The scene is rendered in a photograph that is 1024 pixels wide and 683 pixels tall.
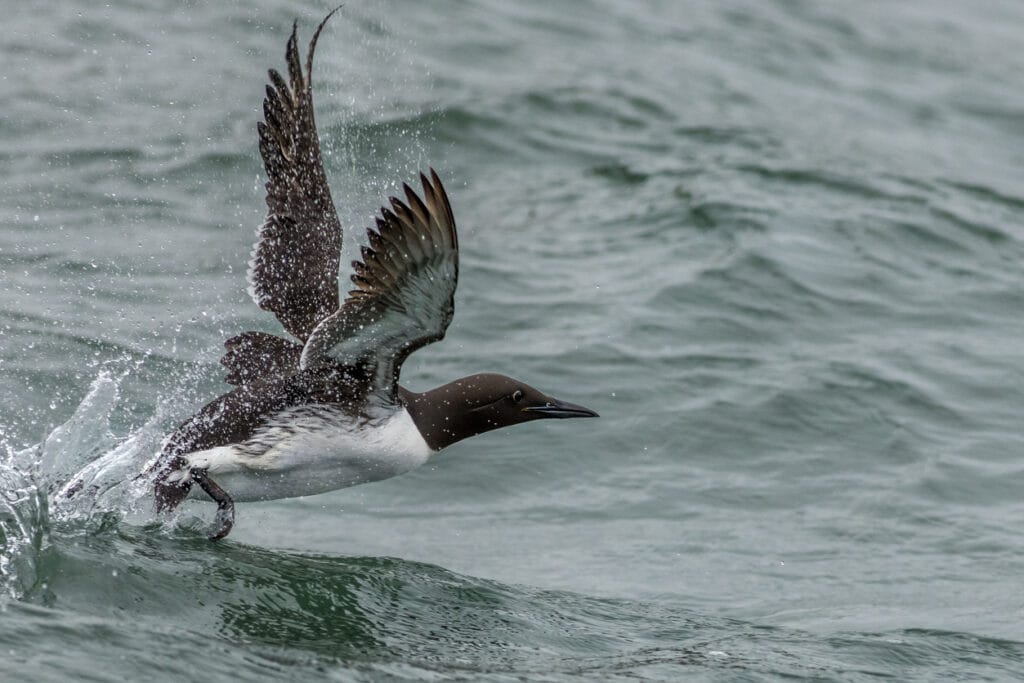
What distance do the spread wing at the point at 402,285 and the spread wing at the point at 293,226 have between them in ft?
2.77

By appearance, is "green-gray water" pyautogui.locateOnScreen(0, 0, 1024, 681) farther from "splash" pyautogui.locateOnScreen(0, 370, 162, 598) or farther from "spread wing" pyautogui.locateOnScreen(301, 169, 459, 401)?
"spread wing" pyautogui.locateOnScreen(301, 169, 459, 401)

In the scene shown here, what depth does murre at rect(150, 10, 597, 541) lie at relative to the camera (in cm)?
656

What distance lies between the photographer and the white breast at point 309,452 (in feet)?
23.5

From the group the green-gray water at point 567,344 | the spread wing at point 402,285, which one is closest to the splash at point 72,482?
the green-gray water at point 567,344

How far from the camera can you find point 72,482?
7.11 m

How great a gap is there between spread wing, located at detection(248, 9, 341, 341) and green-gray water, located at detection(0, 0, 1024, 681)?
3.16 feet

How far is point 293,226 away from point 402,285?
5.08 feet

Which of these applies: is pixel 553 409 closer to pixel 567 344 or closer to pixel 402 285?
pixel 402 285

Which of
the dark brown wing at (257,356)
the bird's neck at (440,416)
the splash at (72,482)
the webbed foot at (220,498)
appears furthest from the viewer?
the dark brown wing at (257,356)

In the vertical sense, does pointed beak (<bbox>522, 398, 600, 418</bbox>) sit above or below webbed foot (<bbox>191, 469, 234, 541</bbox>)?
above

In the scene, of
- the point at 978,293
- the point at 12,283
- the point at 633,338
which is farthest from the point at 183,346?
the point at 978,293

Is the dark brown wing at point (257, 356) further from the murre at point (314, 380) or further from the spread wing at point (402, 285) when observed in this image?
the spread wing at point (402, 285)

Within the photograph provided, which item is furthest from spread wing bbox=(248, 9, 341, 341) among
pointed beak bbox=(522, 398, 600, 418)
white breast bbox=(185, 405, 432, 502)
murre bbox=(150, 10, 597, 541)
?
pointed beak bbox=(522, 398, 600, 418)

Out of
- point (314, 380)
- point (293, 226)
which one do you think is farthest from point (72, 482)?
point (293, 226)
